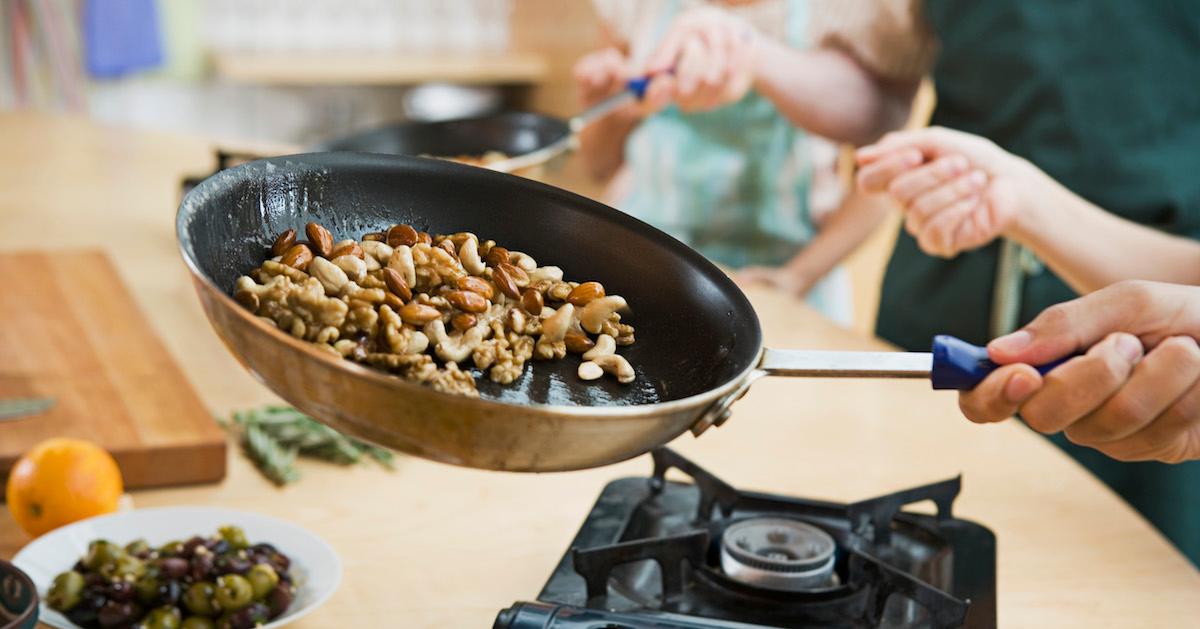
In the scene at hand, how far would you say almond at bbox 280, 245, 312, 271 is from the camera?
90 centimetres

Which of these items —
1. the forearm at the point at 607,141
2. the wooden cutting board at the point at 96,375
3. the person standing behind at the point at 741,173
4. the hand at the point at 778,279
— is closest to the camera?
the wooden cutting board at the point at 96,375

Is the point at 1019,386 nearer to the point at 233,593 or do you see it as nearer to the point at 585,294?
the point at 585,294

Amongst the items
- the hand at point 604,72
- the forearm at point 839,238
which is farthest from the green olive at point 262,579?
the forearm at point 839,238

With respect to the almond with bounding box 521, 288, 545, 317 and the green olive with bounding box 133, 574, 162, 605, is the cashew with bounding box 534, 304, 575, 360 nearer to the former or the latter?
the almond with bounding box 521, 288, 545, 317

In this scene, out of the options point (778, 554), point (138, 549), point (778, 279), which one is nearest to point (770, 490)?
point (778, 554)

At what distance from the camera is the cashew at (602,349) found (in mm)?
926

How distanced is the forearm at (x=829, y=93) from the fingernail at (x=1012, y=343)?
1320 mm

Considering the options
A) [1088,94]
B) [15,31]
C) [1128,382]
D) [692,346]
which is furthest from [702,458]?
[15,31]

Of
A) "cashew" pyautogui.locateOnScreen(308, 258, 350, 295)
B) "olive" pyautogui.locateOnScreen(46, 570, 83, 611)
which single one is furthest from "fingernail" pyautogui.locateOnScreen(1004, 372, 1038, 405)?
"olive" pyautogui.locateOnScreen(46, 570, 83, 611)

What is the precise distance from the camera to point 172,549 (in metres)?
0.98

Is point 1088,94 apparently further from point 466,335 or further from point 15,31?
point 15,31

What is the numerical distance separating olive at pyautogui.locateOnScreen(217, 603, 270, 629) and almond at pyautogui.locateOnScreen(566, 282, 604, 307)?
33cm

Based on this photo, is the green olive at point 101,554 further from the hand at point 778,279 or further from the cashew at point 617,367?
the hand at point 778,279

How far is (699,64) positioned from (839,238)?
27.6 inches
